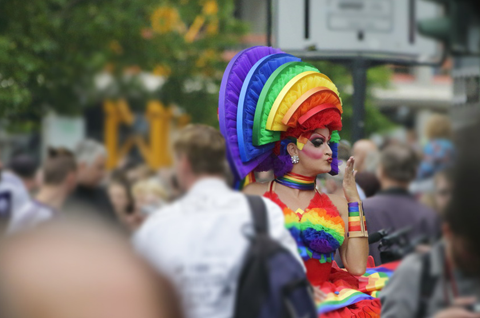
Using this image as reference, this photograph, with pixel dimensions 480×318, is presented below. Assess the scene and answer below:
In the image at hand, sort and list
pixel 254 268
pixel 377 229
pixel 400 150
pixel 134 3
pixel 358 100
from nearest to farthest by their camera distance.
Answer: pixel 254 268, pixel 377 229, pixel 400 150, pixel 358 100, pixel 134 3

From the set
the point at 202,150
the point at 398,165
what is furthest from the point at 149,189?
the point at 202,150

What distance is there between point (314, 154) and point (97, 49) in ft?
25.9

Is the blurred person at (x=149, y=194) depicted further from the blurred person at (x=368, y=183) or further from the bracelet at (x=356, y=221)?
the bracelet at (x=356, y=221)

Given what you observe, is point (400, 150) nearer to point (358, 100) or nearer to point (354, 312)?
point (358, 100)

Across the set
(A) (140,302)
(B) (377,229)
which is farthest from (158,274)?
(B) (377,229)

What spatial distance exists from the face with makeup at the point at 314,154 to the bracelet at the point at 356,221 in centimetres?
21

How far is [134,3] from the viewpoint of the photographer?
36.4ft

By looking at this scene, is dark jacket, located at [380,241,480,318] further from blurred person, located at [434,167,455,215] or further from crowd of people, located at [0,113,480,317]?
blurred person, located at [434,167,455,215]

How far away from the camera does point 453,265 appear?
2406 millimetres

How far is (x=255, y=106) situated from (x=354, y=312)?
1.04 meters

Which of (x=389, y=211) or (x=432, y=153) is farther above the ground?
(x=389, y=211)

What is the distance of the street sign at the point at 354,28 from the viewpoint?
696 centimetres

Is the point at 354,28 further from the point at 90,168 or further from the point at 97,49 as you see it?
the point at 97,49

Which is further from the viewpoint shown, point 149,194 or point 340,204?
point 149,194
